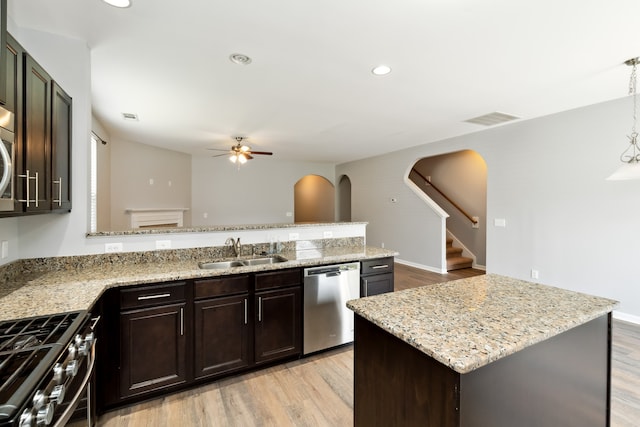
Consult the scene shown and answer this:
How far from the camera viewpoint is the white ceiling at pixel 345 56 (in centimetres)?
194

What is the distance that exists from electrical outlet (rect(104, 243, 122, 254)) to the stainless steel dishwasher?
5.09 ft

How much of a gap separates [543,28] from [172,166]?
669cm

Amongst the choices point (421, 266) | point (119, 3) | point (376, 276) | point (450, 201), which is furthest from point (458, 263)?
point (119, 3)

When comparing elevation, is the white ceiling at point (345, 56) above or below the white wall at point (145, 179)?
above

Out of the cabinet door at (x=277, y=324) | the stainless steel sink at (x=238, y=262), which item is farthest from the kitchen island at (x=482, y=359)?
the stainless steel sink at (x=238, y=262)

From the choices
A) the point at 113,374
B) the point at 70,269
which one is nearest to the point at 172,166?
the point at 70,269

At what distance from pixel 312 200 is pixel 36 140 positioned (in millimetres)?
9534

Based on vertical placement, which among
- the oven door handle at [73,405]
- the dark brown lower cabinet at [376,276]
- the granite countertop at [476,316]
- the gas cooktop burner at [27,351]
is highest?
the granite countertop at [476,316]

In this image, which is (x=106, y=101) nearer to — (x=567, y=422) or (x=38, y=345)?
(x=38, y=345)

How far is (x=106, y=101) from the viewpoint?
11.9 ft

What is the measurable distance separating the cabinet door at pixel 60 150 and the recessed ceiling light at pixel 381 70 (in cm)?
246

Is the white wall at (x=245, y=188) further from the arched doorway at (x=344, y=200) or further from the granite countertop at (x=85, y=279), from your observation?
the granite countertop at (x=85, y=279)

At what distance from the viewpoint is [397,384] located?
1.27 meters

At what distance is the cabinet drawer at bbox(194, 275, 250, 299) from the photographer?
2.20 meters
